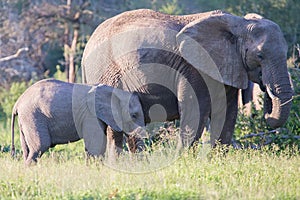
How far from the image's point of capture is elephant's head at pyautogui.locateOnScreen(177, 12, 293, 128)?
27.5 feet

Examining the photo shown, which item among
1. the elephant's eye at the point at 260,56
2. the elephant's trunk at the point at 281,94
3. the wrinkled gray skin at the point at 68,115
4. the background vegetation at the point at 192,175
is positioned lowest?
the background vegetation at the point at 192,175

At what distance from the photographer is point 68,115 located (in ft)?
28.8

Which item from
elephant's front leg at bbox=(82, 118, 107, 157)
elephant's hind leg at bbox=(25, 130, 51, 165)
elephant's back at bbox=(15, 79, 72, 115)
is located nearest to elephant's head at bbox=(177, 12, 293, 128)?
elephant's front leg at bbox=(82, 118, 107, 157)

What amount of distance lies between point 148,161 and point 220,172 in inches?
45.3

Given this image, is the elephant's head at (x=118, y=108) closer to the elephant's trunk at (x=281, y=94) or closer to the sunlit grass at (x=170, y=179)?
the sunlit grass at (x=170, y=179)

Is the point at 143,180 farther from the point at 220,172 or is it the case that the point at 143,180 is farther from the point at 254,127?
the point at 254,127

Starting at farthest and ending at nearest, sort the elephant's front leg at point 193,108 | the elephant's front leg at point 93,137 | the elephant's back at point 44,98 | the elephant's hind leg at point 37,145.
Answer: the elephant's front leg at point 193,108, the elephant's front leg at point 93,137, the elephant's back at point 44,98, the elephant's hind leg at point 37,145

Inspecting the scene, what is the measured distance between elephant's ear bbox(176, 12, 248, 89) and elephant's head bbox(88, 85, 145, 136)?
894mm

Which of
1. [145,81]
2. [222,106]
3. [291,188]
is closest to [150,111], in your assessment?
[145,81]

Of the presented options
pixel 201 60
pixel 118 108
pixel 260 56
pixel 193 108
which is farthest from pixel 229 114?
pixel 118 108

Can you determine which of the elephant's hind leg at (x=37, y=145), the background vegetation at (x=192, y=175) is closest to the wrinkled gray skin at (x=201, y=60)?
the background vegetation at (x=192, y=175)

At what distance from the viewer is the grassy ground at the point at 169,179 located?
258 inches

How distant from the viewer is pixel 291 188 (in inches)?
272

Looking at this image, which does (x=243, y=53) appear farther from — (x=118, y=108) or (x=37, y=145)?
(x=37, y=145)
